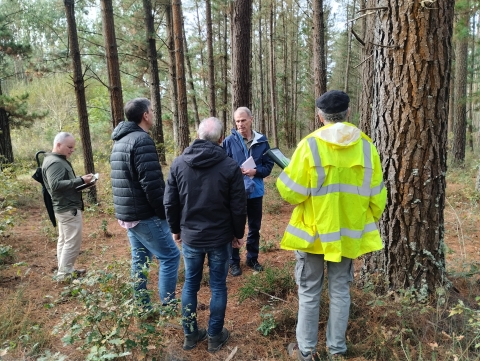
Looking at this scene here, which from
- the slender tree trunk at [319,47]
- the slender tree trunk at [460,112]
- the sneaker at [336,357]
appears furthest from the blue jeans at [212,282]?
the slender tree trunk at [460,112]

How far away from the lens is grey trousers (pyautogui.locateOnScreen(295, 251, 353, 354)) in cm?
250

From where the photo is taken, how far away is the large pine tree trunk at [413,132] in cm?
289

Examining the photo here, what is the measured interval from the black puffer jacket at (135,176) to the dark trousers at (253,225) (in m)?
1.47

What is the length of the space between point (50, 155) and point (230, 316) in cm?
300

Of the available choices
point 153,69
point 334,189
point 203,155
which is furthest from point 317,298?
point 153,69

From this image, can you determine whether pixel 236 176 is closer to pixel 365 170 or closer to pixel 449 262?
pixel 365 170

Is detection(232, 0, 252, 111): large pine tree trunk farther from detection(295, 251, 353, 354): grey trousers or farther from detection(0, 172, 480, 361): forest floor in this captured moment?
detection(295, 251, 353, 354): grey trousers

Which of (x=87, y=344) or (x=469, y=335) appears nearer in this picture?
(x=87, y=344)

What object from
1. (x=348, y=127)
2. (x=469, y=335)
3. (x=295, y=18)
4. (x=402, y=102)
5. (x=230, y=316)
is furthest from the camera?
(x=295, y=18)

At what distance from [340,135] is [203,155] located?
1075mm

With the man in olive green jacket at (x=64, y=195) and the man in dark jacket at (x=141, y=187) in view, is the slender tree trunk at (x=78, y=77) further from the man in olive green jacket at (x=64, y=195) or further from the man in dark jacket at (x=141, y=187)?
the man in dark jacket at (x=141, y=187)

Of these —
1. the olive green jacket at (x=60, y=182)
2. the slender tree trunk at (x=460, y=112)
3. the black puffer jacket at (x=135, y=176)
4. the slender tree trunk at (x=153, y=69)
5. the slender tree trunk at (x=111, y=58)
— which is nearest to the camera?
the black puffer jacket at (x=135, y=176)

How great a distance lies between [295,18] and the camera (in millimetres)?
22594

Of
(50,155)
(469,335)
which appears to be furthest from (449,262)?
(50,155)
